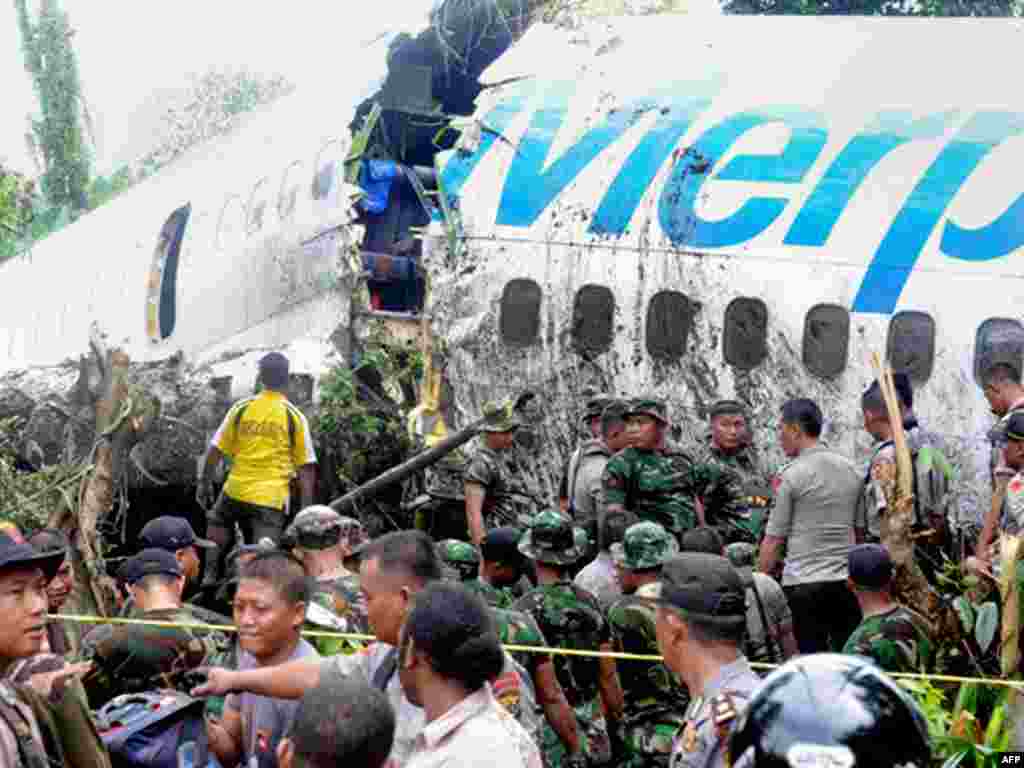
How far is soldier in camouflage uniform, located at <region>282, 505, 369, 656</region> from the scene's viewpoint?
6.87 metres

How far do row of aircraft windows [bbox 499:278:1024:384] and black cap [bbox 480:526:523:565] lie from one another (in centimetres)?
390

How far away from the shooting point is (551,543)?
7562mm

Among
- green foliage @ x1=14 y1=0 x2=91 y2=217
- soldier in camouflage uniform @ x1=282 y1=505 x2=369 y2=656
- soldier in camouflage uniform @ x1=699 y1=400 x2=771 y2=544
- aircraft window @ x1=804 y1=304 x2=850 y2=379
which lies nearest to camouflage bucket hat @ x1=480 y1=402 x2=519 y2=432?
soldier in camouflage uniform @ x1=699 y1=400 x2=771 y2=544

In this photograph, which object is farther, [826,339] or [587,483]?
[826,339]

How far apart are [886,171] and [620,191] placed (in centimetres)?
198

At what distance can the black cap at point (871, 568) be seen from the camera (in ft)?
23.7

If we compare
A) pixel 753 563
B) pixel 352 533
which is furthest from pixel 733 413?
pixel 352 533

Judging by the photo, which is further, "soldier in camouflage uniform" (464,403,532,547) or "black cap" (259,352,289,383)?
"black cap" (259,352,289,383)

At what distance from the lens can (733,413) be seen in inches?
417

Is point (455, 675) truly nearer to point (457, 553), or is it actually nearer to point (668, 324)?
point (457, 553)

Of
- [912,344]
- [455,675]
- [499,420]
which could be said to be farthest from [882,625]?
[499,420]

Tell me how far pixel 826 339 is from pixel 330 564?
4.92m

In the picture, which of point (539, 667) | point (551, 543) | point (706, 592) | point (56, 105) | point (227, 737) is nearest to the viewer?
point (706, 592)

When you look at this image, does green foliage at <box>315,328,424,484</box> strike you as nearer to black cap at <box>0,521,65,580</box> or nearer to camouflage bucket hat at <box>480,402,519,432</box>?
camouflage bucket hat at <box>480,402,519,432</box>
